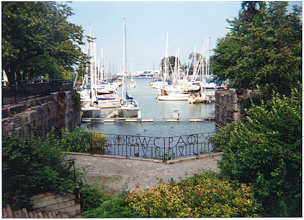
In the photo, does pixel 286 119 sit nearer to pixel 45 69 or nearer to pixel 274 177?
pixel 274 177

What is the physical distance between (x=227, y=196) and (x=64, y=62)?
35.8ft

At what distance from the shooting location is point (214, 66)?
81.6 feet

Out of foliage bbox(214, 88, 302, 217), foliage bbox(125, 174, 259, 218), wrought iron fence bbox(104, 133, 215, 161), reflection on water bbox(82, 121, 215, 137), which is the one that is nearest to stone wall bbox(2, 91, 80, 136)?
wrought iron fence bbox(104, 133, 215, 161)

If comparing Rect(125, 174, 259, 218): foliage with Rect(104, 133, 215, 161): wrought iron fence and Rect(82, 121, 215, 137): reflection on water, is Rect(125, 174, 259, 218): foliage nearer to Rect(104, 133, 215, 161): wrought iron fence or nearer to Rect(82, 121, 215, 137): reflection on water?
Rect(104, 133, 215, 161): wrought iron fence

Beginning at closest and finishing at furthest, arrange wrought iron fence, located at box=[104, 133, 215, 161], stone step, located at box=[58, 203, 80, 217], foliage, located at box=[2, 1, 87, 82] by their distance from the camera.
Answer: stone step, located at box=[58, 203, 80, 217] → foliage, located at box=[2, 1, 87, 82] → wrought iron fence, located at box=[104, 133, 215, 161]

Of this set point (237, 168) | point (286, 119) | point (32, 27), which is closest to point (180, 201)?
point (237, 168)

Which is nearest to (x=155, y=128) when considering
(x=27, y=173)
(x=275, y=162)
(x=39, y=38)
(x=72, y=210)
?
(x=39, y=38)

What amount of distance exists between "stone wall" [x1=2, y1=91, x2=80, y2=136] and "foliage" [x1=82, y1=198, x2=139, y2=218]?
3352 millimetres

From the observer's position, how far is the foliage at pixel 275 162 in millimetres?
6766

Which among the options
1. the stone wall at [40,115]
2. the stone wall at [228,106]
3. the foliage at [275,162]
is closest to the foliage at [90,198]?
the stone wall at [40,115]

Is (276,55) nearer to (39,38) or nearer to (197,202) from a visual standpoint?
(197,202)

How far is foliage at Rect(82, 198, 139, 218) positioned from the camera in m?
6.44

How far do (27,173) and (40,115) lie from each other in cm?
704

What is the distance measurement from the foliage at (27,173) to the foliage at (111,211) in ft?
2.51
